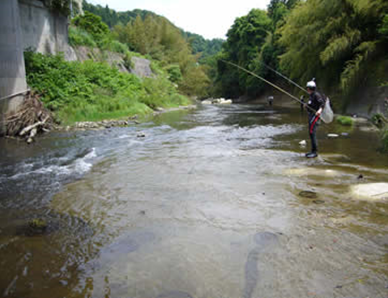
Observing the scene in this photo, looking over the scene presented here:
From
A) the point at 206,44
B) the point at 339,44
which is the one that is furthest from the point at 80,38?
the point at 206,44

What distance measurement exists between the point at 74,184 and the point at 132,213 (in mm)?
1956

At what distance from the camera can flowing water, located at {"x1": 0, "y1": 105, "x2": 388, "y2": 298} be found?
2.69 m

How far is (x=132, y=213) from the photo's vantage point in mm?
4316

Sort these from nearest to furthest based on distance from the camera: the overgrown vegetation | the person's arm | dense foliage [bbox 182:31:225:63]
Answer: the person's arm
the overgrown vegetation
dense foliage [bbox 182:31:225:63]

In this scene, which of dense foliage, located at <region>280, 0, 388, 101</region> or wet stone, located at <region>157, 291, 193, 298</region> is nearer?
wet stone, located at <region>157, 291, 193, 298</region>

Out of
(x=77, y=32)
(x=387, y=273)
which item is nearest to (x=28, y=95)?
(x=387, y=273)

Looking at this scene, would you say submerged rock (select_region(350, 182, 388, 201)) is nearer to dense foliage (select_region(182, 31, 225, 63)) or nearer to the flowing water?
the flowing water

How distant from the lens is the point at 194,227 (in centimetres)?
385

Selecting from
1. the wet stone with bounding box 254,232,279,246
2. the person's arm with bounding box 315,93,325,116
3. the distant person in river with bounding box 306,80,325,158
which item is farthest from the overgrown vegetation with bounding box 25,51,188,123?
the wet stone with bounding box 254,232,279,246

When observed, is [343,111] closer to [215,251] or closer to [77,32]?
[215,251]

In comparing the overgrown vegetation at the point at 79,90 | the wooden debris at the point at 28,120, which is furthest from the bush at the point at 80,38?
the wooden debris at the point at 28,120

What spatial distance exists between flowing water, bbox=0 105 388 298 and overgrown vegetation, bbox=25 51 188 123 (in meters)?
6.37

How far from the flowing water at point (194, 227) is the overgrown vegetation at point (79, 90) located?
20.9ft

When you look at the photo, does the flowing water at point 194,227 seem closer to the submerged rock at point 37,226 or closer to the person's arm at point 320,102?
the submerged rock at point 37,226
